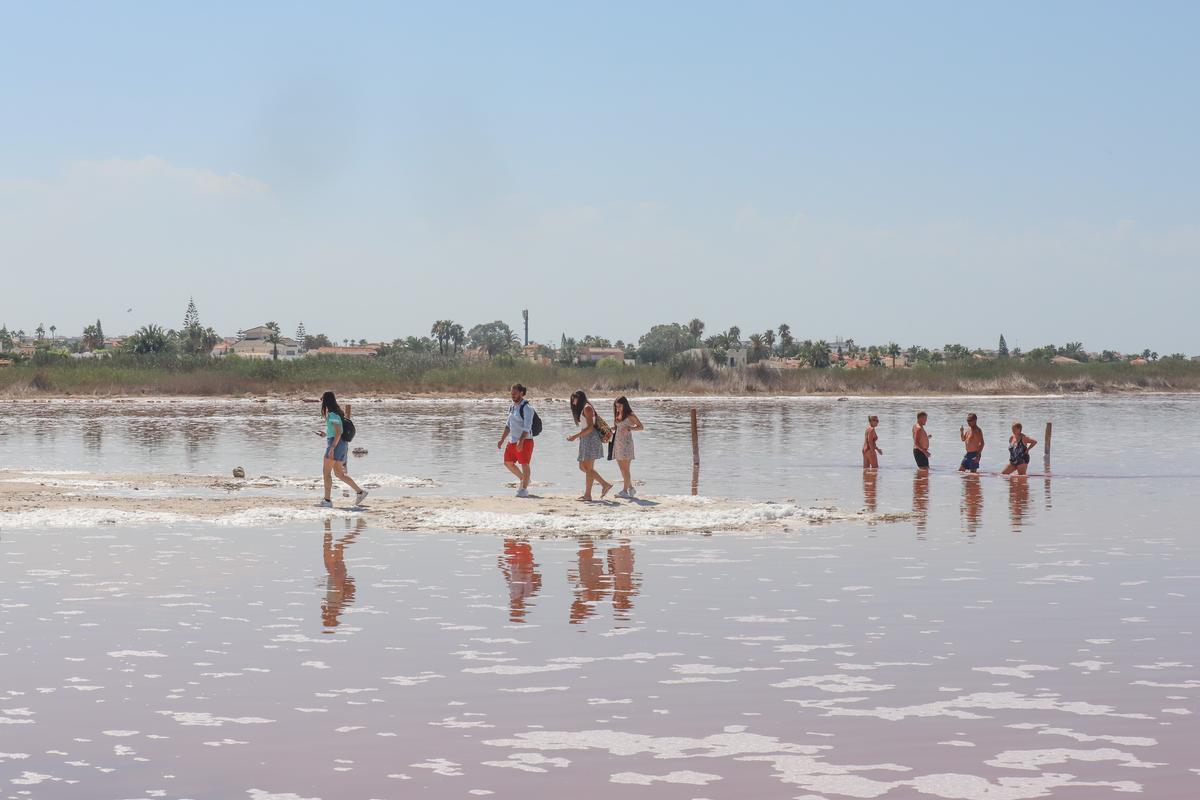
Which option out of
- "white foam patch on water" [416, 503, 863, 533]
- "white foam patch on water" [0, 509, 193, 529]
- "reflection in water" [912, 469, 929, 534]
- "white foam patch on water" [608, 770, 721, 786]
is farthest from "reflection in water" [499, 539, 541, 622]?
"reflection in water" [912, 469, 929, 534]

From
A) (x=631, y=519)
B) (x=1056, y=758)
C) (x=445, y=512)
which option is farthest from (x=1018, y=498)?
(x=1056, y=758)

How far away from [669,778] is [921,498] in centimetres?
1739

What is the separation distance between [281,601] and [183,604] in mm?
861

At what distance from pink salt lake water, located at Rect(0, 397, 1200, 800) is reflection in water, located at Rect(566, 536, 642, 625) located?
6cm

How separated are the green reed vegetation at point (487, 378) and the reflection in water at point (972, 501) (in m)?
54.2

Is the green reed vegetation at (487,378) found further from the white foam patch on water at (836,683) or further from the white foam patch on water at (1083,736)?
the white foam patch on water at (1083,736)

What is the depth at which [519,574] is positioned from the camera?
14625mm

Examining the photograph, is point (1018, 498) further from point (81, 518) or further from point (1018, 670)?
point (81, 518)

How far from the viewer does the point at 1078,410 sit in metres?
69.3

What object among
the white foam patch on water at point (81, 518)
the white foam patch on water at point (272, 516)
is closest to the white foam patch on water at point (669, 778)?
the white foam patch on water at point (272, 516)

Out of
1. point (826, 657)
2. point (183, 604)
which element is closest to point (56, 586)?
point (183, 604)

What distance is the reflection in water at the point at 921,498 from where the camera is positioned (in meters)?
19.9

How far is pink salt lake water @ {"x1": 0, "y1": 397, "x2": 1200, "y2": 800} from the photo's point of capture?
7676 millimetres

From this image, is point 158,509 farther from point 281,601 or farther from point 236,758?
point 236,758
